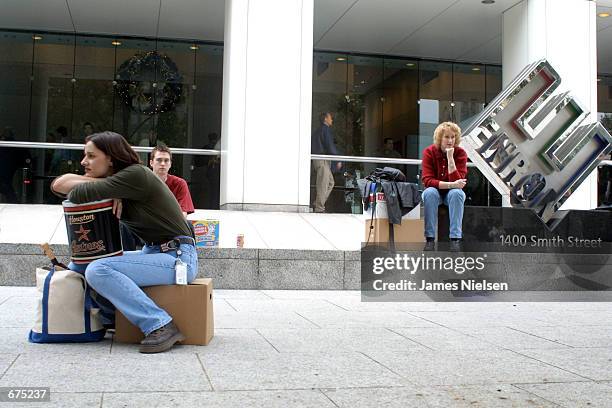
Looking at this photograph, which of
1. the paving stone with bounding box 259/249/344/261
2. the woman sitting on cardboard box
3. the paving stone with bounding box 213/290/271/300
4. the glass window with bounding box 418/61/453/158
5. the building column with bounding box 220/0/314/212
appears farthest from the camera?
the glass window with bounding box 418/61/453/158

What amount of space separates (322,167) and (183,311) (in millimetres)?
10727

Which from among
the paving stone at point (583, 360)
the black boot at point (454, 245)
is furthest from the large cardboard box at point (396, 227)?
the paving stone at point (583, 360)

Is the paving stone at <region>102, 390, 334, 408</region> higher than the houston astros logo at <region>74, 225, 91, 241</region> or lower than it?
lower

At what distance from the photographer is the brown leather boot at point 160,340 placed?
4.46 m

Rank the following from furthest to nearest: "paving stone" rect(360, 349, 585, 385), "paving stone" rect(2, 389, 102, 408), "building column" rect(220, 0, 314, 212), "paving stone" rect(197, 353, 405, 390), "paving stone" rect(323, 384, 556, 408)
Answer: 1. "building column" rect(220, 0, 314, 212)
2. "paving stone" rect(360, 349, 585, 385)
3. "paving stone" rect(197, 353, 405, 390)
4. "paving stone" rect(323, 384, 556, 408)
5. "paving stone" rect(2, 389, 102, 408)

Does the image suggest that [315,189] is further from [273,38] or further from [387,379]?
[387,379]

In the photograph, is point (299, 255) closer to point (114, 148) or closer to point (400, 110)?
point (114, 148)

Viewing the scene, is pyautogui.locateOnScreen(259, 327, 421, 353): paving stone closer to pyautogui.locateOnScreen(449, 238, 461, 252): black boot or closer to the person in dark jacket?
pyautogui.locateOnScreen(449, 238, 461, 252): black boot

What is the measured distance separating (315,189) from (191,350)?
34.1 ft

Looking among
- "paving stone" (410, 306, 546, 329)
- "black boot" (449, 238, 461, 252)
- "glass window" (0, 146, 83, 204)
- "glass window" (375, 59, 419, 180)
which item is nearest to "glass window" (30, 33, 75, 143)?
"glass window" (0, 146, 83, 204)

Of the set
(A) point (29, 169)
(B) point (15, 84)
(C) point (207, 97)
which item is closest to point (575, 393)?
(A) point (29, 169)

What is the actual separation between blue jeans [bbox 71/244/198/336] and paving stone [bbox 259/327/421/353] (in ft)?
3.03

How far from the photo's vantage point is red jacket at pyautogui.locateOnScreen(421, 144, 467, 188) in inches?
357

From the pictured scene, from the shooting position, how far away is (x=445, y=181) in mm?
9102
